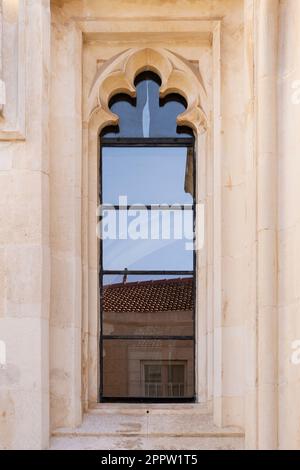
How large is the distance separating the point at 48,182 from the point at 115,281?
2.84 ft

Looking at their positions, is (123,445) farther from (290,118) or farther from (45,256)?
(290,118)

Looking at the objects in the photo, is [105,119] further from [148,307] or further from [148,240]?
[148,307]

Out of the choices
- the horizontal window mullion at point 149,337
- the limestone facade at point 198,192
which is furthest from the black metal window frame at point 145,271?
the limestone facade at point 198,192

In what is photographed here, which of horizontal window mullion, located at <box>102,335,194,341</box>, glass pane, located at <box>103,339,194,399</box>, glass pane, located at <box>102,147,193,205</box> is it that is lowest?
glass pane, located at <box>103,339,194,399</box>

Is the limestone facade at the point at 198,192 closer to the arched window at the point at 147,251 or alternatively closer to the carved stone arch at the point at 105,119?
the carved stone arch at the point at 105,119

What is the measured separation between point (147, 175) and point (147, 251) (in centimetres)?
55

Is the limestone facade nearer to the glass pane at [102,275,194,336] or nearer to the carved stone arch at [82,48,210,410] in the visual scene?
the carved stone arch at [82,48,210,410]

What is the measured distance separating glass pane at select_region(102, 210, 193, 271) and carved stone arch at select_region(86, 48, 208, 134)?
2.16ft

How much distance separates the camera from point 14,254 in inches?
215

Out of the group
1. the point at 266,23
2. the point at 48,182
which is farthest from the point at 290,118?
the point at 48,182

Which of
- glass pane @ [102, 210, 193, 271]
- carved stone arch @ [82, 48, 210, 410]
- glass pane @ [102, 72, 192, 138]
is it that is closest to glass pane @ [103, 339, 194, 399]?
carved stone arch @ [82, 48, 210, 410]

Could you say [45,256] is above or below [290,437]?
above

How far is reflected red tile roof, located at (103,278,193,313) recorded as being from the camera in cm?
598

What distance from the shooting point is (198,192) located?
6059 mm
